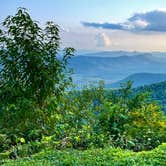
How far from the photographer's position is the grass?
6473mm

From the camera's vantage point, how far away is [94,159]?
670 cm

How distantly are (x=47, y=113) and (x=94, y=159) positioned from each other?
3.63 metres

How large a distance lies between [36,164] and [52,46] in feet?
15.2

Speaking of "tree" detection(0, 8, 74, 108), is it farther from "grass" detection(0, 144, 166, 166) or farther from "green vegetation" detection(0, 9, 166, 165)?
"grass" detection(0, 144, 166, 166)

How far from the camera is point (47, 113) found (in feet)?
33.4

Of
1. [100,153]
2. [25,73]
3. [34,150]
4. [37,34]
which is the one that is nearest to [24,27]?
[37,34]

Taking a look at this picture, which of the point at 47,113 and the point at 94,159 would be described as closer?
the point at 94,159

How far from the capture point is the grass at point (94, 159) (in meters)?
6.47

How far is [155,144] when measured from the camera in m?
8.98

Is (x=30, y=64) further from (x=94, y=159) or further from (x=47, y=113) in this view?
(x=94, y=159)

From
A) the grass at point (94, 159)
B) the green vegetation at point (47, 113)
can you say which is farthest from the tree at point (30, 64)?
the grass at point (94, 159)

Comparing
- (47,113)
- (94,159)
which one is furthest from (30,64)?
(94,159)

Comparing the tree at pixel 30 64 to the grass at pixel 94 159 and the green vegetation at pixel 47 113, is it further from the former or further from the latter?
the grass at pixel 94 159

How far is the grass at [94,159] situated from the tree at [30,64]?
3070 millimetres
